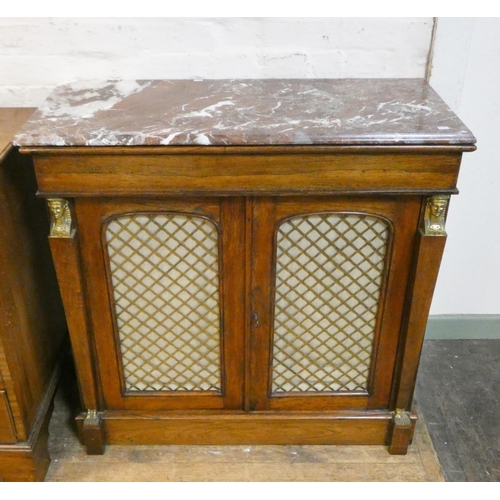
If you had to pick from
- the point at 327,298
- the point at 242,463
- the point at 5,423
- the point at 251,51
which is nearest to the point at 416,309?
the point at 327,298

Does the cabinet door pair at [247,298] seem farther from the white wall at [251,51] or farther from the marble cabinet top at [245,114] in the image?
the white wall at [251,51]

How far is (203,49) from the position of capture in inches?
62.2

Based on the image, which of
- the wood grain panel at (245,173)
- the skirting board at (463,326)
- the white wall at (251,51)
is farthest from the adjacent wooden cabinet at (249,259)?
the skirting board at (463,326)

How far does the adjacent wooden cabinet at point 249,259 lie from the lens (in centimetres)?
122

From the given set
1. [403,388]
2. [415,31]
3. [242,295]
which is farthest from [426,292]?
[415,31]

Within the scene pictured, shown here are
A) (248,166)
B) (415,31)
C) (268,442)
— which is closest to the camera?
→ (248,166)

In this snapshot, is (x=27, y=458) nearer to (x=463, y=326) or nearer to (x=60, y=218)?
(x=60, y=218)

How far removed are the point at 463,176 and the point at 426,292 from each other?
56cm

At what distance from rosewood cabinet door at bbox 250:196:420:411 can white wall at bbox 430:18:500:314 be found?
54cm

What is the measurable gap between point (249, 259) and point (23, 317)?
622 mm

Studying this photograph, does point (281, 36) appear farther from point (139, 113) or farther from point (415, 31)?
point (139, 113)

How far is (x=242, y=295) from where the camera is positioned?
4.75 ft

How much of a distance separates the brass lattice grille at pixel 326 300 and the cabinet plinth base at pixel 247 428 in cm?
10

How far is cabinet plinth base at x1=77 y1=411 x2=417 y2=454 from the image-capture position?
1.63 meters
